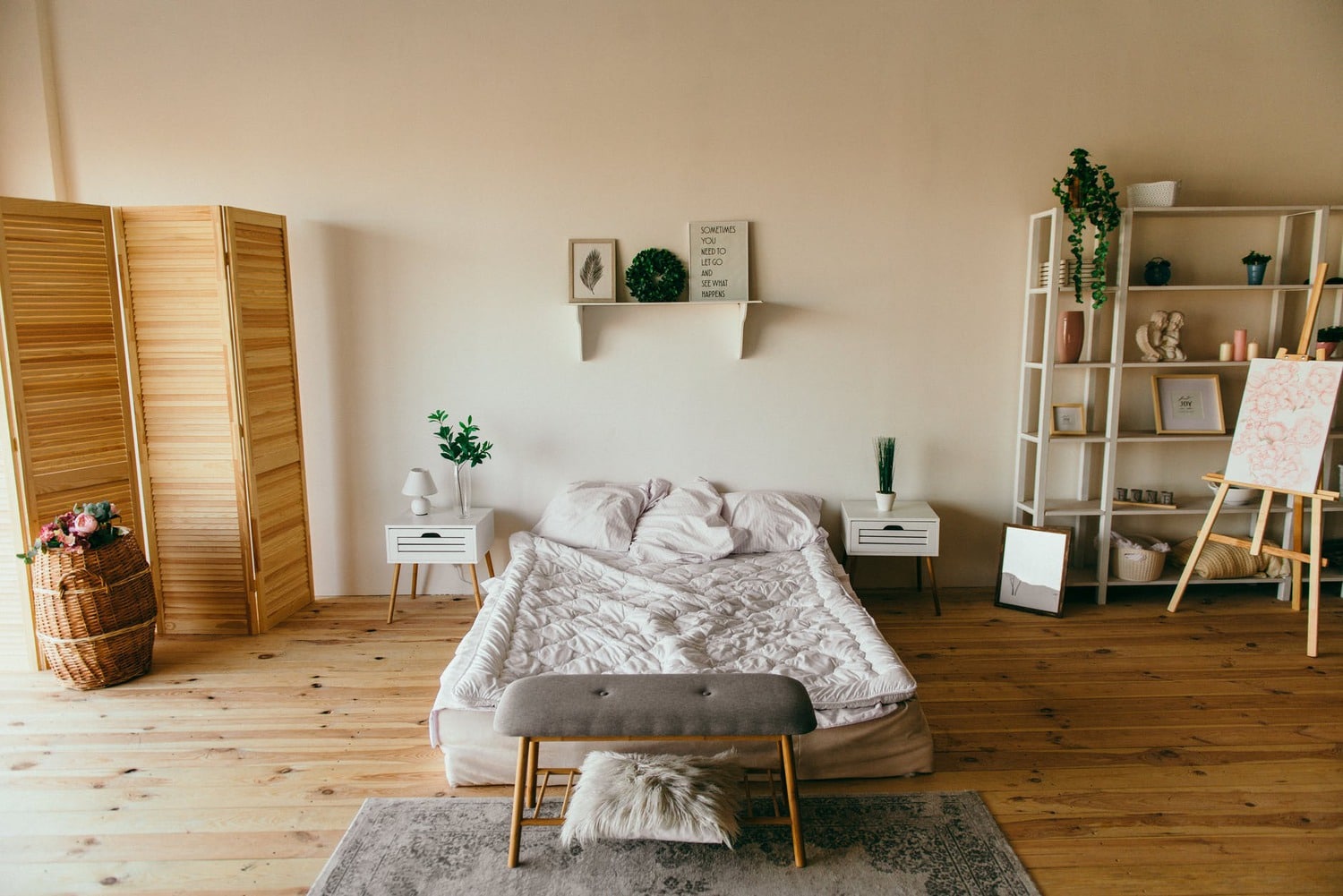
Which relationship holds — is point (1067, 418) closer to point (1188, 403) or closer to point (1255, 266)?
point (1188, 403)

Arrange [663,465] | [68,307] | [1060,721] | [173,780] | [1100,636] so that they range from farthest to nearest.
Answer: [663,465] → [1100,636] → [68,307] → [1060,721] → [173,780]

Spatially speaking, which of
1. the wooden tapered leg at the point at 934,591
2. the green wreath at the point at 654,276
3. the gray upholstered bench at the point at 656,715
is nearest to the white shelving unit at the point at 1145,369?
the wooden tapered leg at the point at 934,591

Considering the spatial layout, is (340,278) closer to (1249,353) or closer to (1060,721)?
(1060,721)

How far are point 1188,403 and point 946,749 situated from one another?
2.37 m

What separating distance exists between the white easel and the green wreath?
251 cm

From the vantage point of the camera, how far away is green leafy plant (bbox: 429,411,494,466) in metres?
3.97

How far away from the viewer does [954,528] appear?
4.28 metres

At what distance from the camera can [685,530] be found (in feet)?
12.7

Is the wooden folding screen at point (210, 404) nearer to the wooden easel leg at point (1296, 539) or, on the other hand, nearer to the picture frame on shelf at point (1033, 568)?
the picture frame on shelf at point (1033, 568)

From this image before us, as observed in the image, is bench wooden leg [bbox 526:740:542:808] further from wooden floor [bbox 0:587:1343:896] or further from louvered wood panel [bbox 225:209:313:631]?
louvered wood panel [bbox 225:209:313:631]

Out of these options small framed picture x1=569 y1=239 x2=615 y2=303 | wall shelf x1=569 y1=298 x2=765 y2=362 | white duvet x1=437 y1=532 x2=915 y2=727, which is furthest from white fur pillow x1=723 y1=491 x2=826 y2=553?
small framed picture x1=569 y1=239 x2=615 y2=303

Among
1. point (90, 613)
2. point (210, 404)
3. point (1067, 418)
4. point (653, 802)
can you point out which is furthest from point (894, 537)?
point (90, 613)

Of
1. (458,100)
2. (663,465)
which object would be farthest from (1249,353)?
(458,100)

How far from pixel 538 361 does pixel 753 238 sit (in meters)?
1.16
